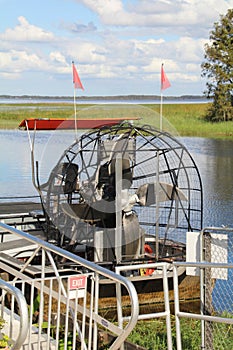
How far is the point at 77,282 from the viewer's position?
213 inches

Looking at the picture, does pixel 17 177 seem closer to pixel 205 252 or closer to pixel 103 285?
pixel 103 285

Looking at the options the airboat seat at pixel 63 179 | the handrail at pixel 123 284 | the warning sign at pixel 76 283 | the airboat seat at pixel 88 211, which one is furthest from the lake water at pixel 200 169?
the handrail at pixel 123 284

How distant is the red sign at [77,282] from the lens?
5.39 meters

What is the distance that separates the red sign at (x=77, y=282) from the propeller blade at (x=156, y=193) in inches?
164

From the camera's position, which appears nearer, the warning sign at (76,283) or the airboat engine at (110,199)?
the warning sign at (76,283)

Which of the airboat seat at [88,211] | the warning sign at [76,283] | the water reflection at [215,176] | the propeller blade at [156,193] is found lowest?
the water reflection at [215,176]

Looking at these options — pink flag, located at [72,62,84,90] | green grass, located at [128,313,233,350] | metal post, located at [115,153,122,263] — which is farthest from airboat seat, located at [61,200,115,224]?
pink flag, located at [72,62,84,90]

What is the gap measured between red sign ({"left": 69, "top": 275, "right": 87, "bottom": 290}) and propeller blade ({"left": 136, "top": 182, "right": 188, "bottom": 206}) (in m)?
4.18

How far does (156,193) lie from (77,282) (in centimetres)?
424

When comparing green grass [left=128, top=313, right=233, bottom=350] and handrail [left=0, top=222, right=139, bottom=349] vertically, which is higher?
handrail [left=0, top=222, right=139, bottom=349]

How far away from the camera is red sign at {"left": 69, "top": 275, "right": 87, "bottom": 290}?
5391 mm

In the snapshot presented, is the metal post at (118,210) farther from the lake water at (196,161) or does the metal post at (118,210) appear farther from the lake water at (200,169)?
the lake water at (196,161)

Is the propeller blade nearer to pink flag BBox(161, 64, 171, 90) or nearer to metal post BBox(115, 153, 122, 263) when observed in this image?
metal post BBox(115, 153, 122, 263)

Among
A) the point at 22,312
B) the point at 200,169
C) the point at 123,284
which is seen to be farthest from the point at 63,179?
the point at 200,169
